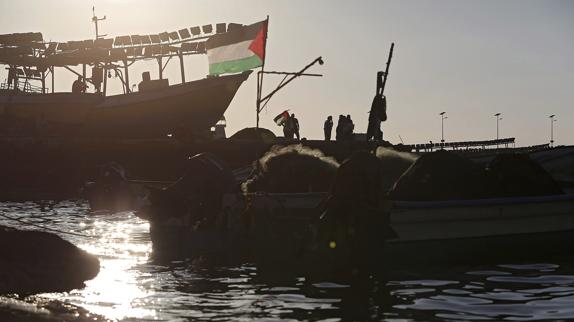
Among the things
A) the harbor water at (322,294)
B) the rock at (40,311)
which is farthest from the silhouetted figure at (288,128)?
the rock at (40,311)

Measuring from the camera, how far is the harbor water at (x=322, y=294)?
945 cm

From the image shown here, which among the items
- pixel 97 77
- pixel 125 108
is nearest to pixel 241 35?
pixel 125 108

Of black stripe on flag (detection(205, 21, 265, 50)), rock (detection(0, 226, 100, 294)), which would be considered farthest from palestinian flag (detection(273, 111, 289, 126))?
rock (detection(0, 226, 100, 294))

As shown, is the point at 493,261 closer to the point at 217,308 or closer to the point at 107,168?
the point at 217,308

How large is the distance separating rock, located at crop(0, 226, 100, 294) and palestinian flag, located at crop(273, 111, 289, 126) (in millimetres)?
35202

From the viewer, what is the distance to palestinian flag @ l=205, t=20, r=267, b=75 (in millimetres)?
32844

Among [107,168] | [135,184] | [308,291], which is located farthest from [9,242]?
[107,168]

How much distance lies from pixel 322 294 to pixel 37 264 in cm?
424

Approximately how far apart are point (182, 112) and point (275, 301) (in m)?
42.9

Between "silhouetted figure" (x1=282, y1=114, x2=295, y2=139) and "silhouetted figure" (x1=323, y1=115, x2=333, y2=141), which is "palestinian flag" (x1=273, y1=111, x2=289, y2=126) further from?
"silhouetted figure" (x1=323, y1=115, x2=333, y2=141)

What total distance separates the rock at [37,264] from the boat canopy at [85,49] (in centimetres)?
3811

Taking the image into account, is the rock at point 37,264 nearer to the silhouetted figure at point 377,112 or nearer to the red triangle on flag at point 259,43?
the silhouetted figure at point 377,112

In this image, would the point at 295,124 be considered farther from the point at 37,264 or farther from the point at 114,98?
the point at 37,264

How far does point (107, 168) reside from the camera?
2753 cm
